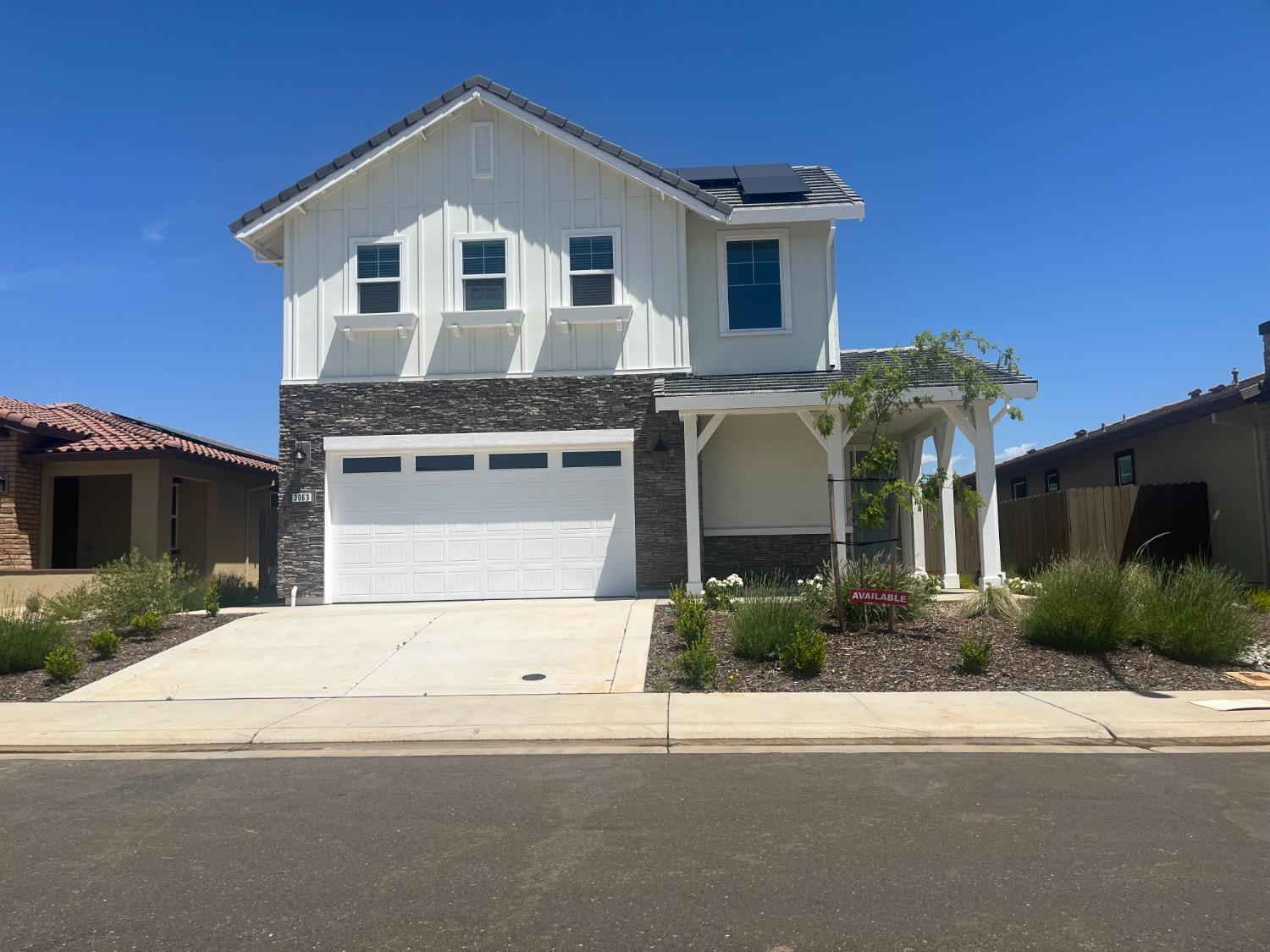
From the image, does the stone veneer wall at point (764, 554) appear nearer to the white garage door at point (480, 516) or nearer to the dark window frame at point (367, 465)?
the white garage door at point (480, 516)

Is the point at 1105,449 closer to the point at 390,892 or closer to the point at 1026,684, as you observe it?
the point at 1026,684

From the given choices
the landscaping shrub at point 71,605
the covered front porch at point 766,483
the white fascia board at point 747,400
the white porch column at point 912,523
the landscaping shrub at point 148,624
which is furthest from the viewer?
the white porch column at point 912,523

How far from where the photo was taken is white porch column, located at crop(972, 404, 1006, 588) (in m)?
14.6

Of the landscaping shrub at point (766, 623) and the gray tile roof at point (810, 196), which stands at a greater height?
A: the gray tile roof at point (810, 196)

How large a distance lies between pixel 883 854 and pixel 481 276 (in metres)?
13.0

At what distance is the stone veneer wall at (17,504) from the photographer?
16922mm

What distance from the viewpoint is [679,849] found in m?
5.33

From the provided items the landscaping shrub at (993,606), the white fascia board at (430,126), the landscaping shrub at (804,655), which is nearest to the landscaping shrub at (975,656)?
the landscaping shrub at (804,655)

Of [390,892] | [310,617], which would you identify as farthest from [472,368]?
[390,892]

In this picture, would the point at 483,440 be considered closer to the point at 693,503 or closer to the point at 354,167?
the point at 693,503

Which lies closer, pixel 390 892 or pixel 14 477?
pixel 390 892

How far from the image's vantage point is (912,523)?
18.1m

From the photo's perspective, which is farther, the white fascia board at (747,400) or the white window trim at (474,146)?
the white window trim at (474,146)

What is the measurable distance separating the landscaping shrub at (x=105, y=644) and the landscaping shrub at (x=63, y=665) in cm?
60
